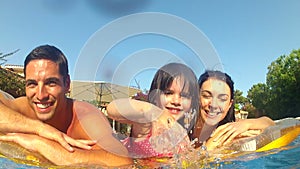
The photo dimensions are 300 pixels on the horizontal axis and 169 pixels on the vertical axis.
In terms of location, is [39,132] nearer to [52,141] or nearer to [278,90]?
[52,141]

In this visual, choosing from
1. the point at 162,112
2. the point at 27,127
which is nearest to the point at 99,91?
the point at 162,112

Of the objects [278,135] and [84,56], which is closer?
[84,56]

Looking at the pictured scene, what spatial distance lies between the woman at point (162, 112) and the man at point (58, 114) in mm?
202

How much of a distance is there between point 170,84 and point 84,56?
2.19ft

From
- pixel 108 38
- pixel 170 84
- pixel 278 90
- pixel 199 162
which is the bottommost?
pixel 199 162

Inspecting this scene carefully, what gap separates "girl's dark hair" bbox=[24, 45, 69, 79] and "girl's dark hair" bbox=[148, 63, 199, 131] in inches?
24.8

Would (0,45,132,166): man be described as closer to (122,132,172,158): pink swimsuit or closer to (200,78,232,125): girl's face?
(122,132,172,158): pink swimsuit

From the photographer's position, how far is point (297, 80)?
24.4 meters

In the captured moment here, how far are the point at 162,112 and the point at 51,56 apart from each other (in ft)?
2.70

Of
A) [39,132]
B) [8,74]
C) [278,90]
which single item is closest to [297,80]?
[278,90]

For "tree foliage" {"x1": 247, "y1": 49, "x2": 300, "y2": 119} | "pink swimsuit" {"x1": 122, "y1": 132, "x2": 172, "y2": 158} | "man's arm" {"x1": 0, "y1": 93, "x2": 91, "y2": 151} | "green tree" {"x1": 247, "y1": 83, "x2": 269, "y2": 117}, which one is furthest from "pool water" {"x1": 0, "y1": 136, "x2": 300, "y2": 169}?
"green tree" {"x1": 247, "y1": 83, "x2": 269, "y2": 117}

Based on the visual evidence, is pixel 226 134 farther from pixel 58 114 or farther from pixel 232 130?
pixel 58 114

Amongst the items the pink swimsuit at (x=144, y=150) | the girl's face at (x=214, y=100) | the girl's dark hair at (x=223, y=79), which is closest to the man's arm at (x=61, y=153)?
the pink swimsuit at (x=144, y=150)

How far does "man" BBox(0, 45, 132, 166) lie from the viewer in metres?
1.84
